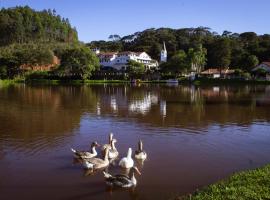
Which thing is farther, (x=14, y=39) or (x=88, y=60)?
(x=14, y=39)

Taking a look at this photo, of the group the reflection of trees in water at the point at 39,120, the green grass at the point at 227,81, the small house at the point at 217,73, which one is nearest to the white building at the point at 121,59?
the small house at the point at 217,73

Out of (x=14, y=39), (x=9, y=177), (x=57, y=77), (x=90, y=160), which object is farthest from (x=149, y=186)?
(x=14, y=39)

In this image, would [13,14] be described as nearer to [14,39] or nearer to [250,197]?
[14,39]

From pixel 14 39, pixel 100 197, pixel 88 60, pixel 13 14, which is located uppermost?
pixel 13 14

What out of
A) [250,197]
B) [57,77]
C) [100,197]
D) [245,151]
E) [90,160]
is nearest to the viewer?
[250,197]

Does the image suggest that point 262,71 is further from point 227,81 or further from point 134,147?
point 134,147

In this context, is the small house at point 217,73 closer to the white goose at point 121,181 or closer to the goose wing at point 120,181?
the white goose at point 121,181

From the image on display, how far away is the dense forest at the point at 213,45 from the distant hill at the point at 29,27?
22.1 m

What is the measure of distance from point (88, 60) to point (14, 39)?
7990 centimetres

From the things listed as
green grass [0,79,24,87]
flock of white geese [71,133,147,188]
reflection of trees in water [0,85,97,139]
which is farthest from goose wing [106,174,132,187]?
green grass [0,79,24,87]

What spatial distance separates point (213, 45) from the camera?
13225 cm

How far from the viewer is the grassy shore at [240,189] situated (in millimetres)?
10898

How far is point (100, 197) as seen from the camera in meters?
12.5

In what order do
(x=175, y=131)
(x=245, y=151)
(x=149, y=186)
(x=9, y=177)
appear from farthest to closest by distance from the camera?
1. (x=175, y=131)
2. (x=245, y=151)
3. (x=9, y=177)
4. (x=149, y=186)
